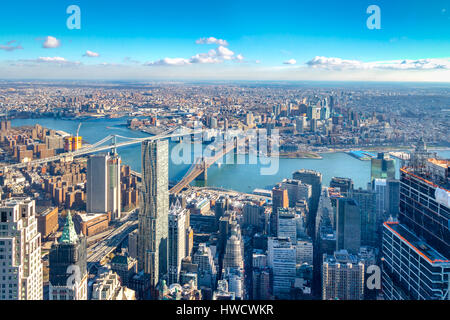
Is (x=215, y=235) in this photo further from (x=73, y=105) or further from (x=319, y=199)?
(x=73, y=105)

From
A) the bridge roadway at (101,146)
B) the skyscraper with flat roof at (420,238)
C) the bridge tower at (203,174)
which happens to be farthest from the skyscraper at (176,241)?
the bridge tower at (203,174)

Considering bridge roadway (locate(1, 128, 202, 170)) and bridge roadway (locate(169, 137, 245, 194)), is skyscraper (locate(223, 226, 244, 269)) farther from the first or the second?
bridge roadway (locate(1, 128, 202, 170))

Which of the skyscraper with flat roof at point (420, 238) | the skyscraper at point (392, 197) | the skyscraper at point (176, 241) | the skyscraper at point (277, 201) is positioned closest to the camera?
the skyscraper with flat roof at point (420, 238)

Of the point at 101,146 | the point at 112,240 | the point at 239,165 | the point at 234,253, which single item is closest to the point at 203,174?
the point at 239,165

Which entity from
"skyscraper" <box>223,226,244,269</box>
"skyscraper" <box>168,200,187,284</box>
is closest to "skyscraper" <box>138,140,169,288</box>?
"skyscraper" <box>168,200,187,284</box>

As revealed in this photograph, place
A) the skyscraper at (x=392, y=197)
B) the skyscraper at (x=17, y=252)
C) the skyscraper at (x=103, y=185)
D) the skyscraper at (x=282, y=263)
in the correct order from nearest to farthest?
1. the skyscraper at (x=17, y=252)
2. the skyscraper at (x=282, y=263)
3. the skyscraper at (x=392, y=197)
4. the skyscraper at (x=103, y=185)

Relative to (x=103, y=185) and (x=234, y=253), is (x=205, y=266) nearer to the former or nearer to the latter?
(x=234, y=253)

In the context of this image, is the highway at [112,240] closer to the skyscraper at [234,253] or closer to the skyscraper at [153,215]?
the skyscraper at [153,215]
